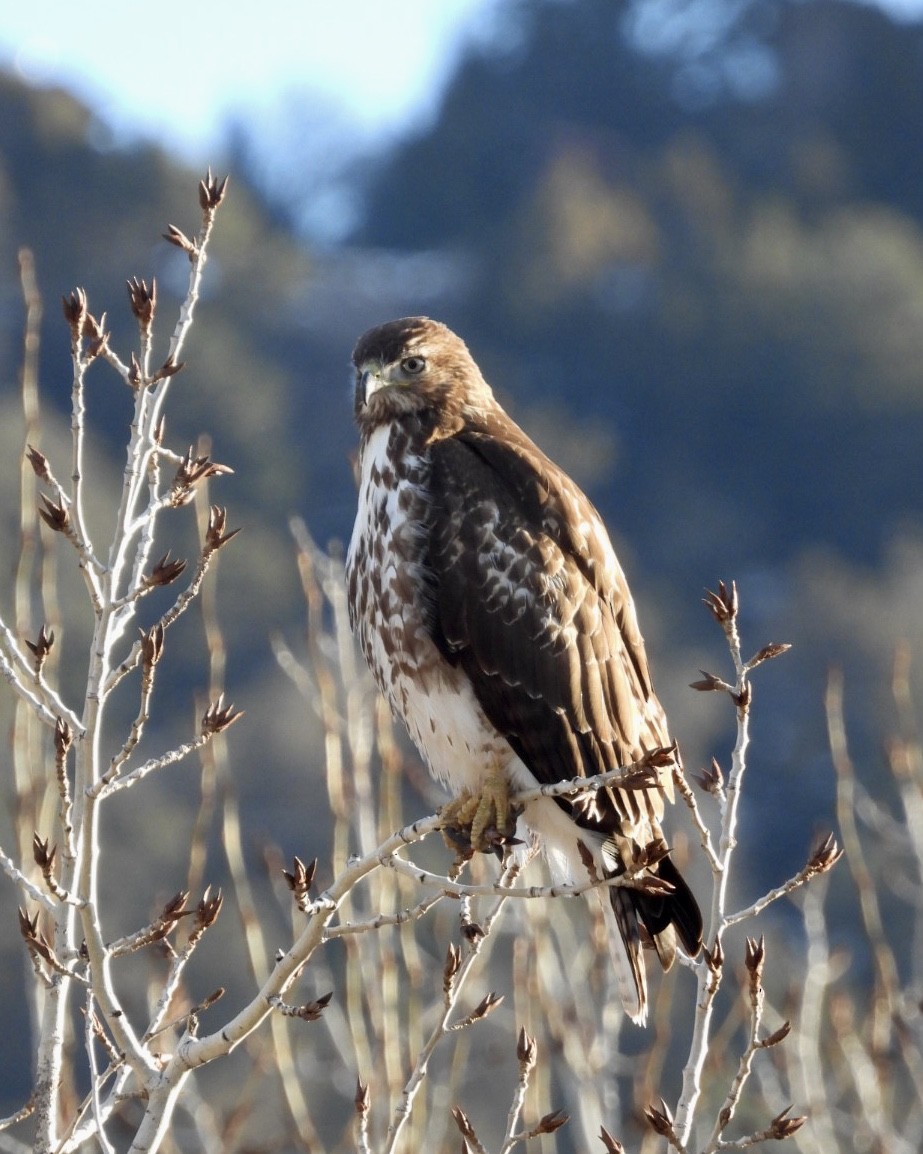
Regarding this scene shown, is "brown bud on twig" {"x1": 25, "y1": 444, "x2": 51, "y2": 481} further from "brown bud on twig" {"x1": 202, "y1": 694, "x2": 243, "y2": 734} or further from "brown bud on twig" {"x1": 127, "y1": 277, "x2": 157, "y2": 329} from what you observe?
"brown bud on twig" {"x1": 202, "y1": 694, "x2": 243, "y2": 734}

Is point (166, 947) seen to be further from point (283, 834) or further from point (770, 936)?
point (283, 834)

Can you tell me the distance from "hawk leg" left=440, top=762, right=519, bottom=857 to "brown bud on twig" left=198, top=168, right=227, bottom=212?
1.75 m

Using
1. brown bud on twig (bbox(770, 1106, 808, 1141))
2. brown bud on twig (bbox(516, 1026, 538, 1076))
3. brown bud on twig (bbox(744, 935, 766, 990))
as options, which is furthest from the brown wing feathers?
brown bud on twig (bbox(744, 935, 766, 990))

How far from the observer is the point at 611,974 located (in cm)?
564

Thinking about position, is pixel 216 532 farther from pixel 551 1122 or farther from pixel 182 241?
pixel 551 1122

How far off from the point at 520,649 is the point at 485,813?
0.44 meters

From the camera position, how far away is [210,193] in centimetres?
383

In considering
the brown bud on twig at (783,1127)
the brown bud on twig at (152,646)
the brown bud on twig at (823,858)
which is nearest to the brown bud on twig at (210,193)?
the brown bud on twig at (152,646)

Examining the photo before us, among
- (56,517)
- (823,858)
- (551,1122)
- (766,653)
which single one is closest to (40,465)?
(56,517)

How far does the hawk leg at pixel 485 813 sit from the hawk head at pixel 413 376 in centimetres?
112

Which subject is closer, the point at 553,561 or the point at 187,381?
the point at 553,561

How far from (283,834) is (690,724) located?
26.5 ft

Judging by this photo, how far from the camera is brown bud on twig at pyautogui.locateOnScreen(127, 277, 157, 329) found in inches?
141

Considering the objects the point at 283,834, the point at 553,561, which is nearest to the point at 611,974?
the point at 553,561
